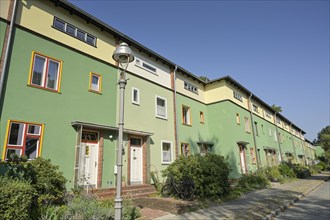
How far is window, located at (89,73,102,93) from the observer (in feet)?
37.7

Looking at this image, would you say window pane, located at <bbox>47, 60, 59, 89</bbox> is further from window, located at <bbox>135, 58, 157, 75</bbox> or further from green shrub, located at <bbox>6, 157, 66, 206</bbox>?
window, located at <bbox>135, 58, 157, 75</bbox>

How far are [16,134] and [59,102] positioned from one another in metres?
2.19

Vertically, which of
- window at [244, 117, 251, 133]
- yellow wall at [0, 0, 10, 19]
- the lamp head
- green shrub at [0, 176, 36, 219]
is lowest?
green shrub at [0, 176, 36, 219]

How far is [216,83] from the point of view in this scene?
2159cm

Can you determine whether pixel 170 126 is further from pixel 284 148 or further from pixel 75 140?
pixel 284 148

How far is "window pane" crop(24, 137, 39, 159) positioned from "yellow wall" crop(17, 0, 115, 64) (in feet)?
15.8

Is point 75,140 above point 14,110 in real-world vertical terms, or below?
below

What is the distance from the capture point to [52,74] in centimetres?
1004

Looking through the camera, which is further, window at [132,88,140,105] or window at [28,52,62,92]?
window at [132,88,140,105]

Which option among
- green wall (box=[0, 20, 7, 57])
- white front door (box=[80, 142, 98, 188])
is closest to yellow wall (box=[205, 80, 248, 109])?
white front door (box=[80, 142, 98, 188])

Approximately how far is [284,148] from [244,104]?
1748cm

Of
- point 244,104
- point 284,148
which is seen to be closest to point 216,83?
point 244,104

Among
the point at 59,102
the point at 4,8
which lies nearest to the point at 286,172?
the point at 59,102

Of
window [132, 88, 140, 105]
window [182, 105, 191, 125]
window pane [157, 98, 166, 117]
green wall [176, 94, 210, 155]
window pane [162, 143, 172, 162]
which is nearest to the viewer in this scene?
window [132, 88, 140, 105]
